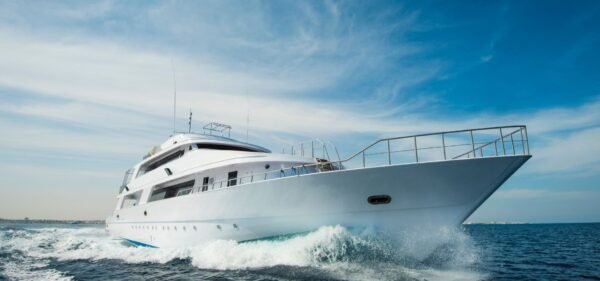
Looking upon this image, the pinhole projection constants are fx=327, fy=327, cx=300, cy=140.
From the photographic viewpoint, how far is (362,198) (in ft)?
29.6

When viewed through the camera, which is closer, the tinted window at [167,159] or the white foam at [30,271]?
the white foam at [30,271]

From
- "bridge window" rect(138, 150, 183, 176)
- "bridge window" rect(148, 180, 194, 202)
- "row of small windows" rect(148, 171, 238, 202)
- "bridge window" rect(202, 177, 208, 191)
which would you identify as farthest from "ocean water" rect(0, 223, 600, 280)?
"bridge window" rect(138, 150, 183, 176)

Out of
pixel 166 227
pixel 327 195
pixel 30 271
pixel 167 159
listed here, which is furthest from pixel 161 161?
pixel 327 195

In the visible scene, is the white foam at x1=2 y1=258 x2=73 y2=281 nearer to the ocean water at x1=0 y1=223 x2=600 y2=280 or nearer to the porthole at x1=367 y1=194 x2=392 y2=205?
the ocean water at x1=0 y1=223 x2=600 y2=280

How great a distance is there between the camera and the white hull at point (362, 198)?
8.41 meters

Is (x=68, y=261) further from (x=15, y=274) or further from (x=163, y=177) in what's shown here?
(x=163, y=177)

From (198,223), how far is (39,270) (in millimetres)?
6216

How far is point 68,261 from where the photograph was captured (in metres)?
14.4

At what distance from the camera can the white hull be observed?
841 cm

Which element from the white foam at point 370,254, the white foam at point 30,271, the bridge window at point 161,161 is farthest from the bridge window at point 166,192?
the white foam at point 370,254

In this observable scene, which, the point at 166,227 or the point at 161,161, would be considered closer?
the point at 166,227

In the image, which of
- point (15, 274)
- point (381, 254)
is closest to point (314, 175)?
point (381, 254)

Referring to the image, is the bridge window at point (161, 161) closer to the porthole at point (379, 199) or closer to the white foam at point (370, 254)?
the white foam at point (370, 254)

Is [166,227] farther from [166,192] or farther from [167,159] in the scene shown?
[167,159]
